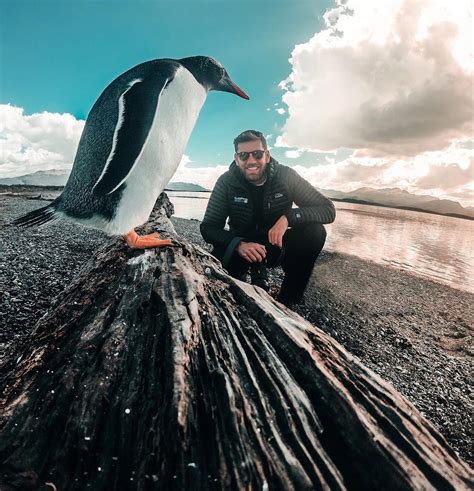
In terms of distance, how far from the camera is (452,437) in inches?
117

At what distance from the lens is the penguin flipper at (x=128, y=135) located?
3.56 m

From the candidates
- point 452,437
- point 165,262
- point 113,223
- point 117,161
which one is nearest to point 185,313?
point 165,262

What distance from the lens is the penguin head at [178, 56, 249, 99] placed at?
5.12m

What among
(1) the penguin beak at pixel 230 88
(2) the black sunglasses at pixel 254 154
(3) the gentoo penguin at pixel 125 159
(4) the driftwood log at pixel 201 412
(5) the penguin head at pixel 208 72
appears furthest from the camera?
(1) the penguin beak at pixel 230 88

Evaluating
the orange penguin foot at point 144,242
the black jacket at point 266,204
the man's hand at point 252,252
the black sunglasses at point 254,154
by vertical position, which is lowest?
the man's hand at point 252,252

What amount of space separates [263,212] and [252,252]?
1.00 m

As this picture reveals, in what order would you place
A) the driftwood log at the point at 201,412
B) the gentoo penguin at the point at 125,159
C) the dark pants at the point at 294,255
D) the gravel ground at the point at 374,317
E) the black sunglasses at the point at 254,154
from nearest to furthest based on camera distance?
the driftwood log at the point at 201,412 → the gravel ground at the point at 374,317 → the gentoo penguin at the point at 125,159 → the black sunglasses at the point at 254,154 → the dark pants at the point at 294,255

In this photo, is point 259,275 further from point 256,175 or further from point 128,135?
point 128,135

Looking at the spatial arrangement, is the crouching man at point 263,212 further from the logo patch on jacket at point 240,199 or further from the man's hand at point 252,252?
the man's hand at point 252,252

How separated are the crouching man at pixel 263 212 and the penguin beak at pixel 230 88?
1287 mm

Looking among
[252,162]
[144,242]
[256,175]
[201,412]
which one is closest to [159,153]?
[144,242]

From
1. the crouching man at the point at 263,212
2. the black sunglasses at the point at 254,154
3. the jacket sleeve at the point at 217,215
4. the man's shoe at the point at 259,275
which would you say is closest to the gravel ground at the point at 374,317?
the man's shoe at the point at 259,275

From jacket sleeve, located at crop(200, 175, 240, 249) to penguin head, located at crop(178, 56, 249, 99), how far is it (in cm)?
166

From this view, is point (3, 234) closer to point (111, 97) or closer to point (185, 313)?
point (111, 97)
